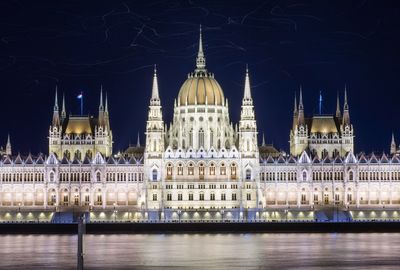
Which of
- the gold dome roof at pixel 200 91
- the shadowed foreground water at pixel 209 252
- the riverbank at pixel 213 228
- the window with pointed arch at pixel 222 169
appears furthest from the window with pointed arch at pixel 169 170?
the shadowed foreground water at pixel 209 252

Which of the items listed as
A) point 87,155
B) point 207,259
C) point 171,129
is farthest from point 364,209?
point 207,259

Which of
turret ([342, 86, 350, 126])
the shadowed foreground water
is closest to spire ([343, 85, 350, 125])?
turret ([342, 86, 350, 126])

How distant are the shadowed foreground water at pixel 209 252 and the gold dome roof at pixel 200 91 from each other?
49.1 meters

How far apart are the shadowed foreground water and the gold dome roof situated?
161 feet

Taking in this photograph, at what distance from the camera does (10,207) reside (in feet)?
582

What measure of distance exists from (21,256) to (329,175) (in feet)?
267

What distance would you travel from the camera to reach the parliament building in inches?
6836

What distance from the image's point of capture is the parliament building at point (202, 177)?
570 ft

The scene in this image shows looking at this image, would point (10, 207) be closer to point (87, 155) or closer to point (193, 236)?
point (87, 155)

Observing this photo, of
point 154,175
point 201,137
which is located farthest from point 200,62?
point 154,175

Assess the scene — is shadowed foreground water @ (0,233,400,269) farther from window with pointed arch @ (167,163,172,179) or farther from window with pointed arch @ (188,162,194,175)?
window with pointed arch @ (167,163,172,179)

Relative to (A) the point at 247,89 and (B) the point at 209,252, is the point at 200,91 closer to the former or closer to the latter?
(A) the point at 247,89

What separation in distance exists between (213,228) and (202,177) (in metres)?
22.7

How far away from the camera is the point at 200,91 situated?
613ft
